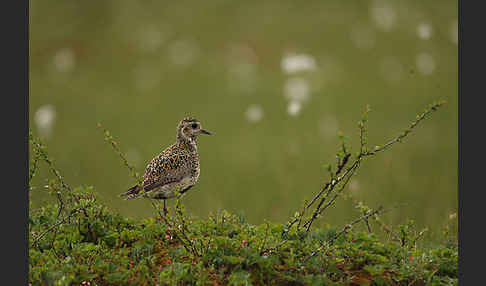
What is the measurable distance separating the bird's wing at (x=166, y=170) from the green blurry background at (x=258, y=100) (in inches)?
32.8

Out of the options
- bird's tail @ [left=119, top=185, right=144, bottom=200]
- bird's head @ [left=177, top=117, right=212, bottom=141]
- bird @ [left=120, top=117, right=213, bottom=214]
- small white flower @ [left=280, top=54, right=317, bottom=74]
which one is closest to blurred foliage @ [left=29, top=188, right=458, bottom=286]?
bird's tail @ [left=119, top=185, right=144, bottom=200]

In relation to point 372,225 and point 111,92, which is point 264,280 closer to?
point 372,225

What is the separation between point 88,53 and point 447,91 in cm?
1014

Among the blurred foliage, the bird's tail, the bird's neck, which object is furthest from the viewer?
the bird's neck

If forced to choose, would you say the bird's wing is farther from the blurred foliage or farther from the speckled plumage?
the blurred foliage

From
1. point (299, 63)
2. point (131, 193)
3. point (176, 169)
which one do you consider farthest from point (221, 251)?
point (299, 63)

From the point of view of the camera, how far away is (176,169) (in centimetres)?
569

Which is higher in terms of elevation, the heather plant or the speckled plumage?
the speckled plumage

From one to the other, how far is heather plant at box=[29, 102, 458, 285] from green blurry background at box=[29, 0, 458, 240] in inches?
39.8

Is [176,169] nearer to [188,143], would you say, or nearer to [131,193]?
[188,143]

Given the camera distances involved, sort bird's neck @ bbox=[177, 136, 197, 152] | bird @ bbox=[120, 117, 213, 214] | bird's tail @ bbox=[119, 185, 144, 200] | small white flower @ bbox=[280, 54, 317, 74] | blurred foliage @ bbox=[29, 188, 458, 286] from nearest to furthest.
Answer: blurred foliage @ bbox=[29, 188, 458, 286] → bird's tail @ bbox=[119, 185, 144, 200] → bird @ bbox=[120, 117, 213, 214] → bird's neck @ bbox=[177, 136, 197, 152] → small white flower @ bbox=[280, 54, 317, 74]

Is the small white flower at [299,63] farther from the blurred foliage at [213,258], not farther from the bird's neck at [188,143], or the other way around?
the blurred foliage at [213,258]

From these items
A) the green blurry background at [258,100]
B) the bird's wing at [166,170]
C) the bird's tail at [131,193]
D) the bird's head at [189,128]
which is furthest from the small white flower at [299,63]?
the bird's tail at [131,193]

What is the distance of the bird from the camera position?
18.4ft
